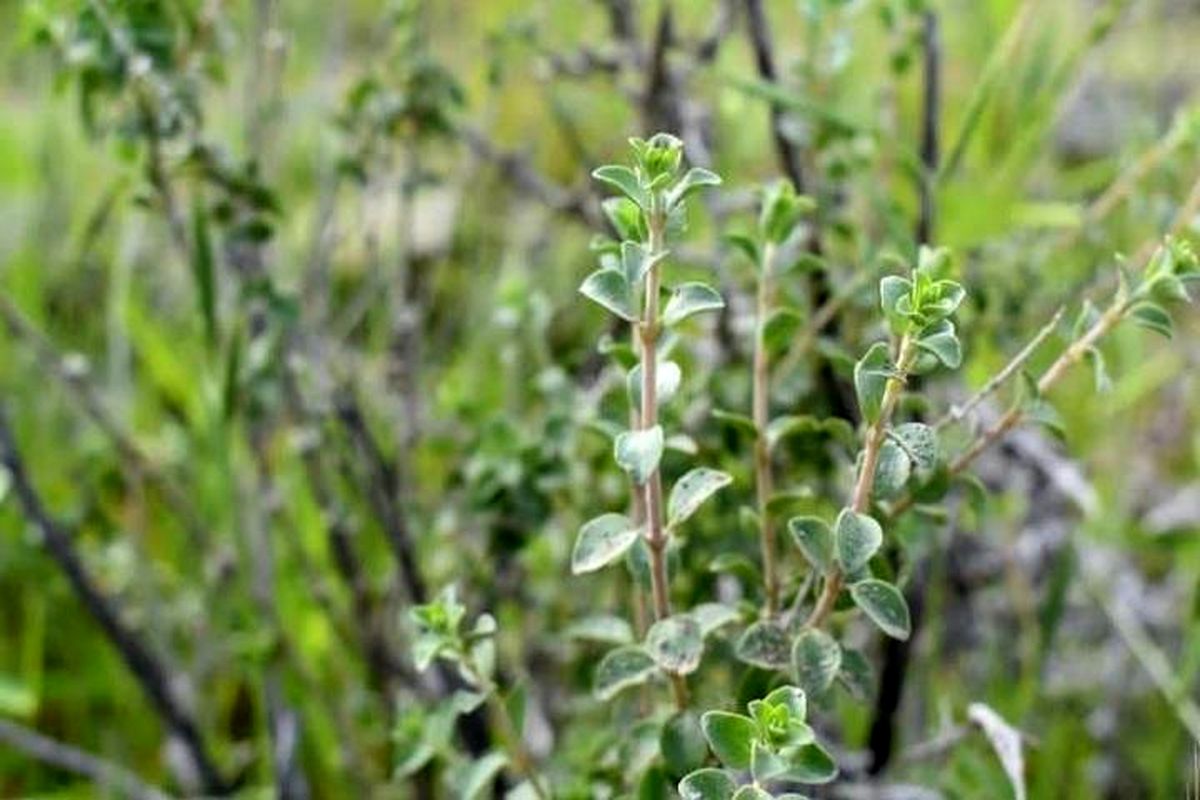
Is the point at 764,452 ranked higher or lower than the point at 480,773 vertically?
higher

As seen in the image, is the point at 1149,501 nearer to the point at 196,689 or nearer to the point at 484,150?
the point at 484,150

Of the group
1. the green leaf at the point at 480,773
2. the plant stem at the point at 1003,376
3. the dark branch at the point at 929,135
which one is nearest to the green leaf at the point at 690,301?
the plant stem at the point at 1003,376

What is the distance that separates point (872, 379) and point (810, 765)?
6.0 inches

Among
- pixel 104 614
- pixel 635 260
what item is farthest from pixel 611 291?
pixel 104 614

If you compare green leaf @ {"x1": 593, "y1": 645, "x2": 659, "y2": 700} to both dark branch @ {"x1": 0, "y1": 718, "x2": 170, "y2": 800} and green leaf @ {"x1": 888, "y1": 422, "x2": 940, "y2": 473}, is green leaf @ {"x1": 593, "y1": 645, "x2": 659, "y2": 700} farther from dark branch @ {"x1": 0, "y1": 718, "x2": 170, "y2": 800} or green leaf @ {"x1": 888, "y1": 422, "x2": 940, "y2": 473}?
dark branch @ {"x1": 0, "y1": 718, "x2": 170, "y2": 800}

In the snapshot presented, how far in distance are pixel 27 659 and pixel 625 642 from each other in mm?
771

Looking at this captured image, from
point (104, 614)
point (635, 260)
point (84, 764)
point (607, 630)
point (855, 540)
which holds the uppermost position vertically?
point (635, 260)

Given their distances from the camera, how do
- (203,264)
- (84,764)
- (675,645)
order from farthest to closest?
(84,764) → (203,264) → (675,645)

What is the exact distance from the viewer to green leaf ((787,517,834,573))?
2.48ft

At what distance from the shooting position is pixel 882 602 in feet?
2.42

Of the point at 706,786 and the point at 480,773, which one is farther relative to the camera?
the point at 480,773

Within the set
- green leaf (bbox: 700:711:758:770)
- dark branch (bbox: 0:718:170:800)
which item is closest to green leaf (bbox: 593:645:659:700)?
green leaf (bbox: 700:711:758:770)

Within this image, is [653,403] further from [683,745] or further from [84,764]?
[84,764]

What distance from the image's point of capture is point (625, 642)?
35.5 inches
